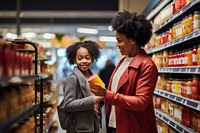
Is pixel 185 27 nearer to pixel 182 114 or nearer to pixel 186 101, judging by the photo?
pixel 186 101

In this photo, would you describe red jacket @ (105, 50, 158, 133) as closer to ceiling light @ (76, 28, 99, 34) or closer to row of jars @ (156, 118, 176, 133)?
row of jars @ (156, 118, 176, 133)

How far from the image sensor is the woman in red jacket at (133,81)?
9.84 ft

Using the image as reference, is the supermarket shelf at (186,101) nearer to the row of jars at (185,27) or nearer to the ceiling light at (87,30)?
the row of jars at (185,27)

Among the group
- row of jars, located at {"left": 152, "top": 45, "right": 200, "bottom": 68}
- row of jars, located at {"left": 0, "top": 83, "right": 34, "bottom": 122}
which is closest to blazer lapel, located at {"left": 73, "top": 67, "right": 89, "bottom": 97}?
row of jars, located at {"left": 0, "top": 83, "right": 34, "bottom": 122}

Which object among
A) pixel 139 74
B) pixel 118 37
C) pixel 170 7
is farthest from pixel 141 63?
pixel 170 7

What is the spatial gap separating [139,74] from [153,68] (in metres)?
0.14

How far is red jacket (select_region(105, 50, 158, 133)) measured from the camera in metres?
2.98

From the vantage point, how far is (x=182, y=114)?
4098mm

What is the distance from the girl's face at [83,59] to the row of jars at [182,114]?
1246 millimetres

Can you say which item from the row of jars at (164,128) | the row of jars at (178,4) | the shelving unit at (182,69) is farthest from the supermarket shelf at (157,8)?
the row of jars at (164,128)

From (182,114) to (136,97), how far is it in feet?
4.32

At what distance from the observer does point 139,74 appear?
3113mm

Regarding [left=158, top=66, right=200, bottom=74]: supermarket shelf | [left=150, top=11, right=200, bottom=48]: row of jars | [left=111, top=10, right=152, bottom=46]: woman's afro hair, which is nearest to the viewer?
[left=111, top=10, right=152, bottom=46]: woman's afro hair

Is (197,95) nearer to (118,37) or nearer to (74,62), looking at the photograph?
(118,37)
